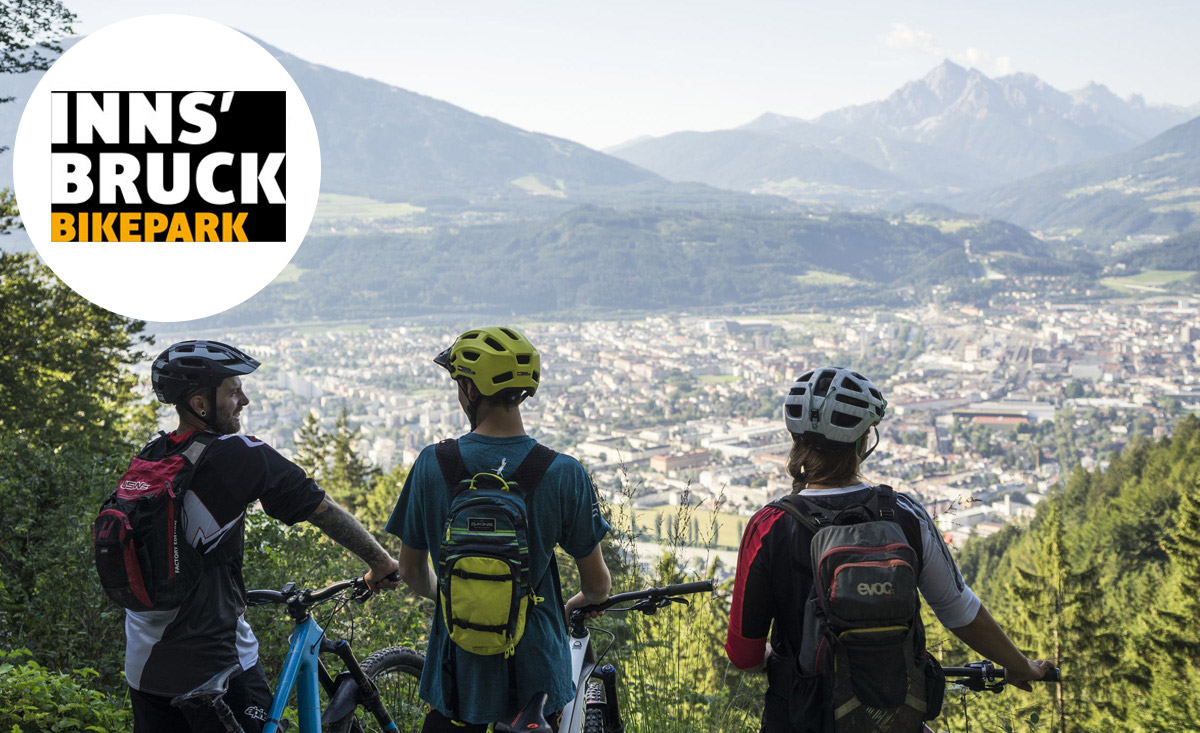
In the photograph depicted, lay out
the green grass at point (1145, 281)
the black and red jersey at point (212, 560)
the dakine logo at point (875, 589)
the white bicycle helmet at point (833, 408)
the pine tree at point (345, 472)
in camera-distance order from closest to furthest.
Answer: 1. the dakine logo at point (875, 589)
2. the white bicycle helmet at point (833, 408)
3. the black and red jersey at point (212, 560)
4. the pine tree at point (345, 472)
5. the green grass at point (1145, 281)

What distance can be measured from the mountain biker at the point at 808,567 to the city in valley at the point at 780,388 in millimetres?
36231

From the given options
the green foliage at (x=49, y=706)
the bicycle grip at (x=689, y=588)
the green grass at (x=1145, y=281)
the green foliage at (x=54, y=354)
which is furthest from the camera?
the green grass at (x=1145, y=281)

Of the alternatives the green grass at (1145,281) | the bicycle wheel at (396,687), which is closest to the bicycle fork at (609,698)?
the bicycle wheel at (396,687)

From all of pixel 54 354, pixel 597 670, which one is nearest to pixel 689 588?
pixel 597 670

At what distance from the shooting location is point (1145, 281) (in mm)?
193250

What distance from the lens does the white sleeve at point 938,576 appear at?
251 cm

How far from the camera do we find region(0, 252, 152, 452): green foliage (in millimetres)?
14344

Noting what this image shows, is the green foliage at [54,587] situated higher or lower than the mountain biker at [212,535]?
lower

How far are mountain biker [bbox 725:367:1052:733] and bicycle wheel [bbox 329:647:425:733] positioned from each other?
1736 mm

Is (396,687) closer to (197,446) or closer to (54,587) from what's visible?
(197,446)

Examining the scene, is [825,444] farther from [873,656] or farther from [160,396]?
[160,396]

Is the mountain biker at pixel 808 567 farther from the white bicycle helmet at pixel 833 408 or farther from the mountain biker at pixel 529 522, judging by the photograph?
the mountain biker at pixel 529 522

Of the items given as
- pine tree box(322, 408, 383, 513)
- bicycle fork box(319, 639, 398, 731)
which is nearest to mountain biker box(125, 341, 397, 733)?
bicycle fork box(319, 639, 398, 731)

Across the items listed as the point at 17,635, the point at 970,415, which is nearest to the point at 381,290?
the point at 970,415
